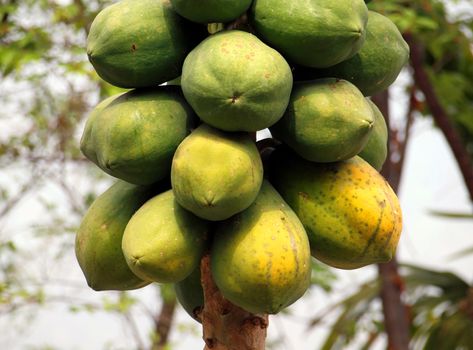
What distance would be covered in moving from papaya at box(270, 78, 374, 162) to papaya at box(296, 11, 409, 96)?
0.12 m

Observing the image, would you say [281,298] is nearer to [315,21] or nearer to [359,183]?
[359,183]

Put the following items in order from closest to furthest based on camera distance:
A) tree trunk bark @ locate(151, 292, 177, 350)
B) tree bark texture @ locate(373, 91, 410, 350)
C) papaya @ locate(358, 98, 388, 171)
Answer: papaya @ locate(358, 98, 388, 171), tree bark texture @ locate(373, 91, 410, 350), tree trunk bark @ locate(151, 292, 177, 350)

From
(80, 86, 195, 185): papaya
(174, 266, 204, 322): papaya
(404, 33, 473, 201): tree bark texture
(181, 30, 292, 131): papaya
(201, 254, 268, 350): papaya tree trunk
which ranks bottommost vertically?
(404, 33, 473, 201): tree bark texture

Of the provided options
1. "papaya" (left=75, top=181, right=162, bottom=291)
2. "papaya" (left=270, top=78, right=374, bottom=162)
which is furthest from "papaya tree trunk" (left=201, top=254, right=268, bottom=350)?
"papaya" (left=270, top=78, right=374, bottom=162)

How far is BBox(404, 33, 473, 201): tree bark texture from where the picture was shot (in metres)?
7.19

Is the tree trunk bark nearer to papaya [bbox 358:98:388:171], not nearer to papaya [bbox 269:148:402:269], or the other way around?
papaya [bbox 358:98:388:171]

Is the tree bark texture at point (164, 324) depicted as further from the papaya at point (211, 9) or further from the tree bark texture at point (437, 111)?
the papaya at point (211, 9)

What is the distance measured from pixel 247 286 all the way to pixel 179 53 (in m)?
0.68

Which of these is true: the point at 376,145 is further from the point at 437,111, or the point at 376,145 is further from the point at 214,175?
the point at 437,111

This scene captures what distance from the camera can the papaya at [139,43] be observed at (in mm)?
2213

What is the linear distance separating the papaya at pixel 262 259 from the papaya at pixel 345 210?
0.10m

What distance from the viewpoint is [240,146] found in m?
2.08

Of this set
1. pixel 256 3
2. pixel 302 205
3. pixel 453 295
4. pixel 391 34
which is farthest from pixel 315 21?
pixel 453 295

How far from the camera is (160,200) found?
2.15m
